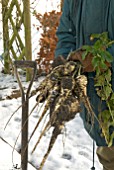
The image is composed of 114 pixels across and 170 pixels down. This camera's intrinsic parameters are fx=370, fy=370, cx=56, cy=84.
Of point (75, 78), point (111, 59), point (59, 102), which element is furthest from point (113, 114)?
point (59, 102)

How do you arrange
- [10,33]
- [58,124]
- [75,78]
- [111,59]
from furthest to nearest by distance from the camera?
[10,33] < [111,59] < [75,78] < [58,124]

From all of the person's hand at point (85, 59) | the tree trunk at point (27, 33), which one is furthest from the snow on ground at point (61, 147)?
the person's hand at point (85, 59)

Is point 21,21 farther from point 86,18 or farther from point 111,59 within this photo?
point 111,59

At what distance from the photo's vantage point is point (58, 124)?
1.11 m

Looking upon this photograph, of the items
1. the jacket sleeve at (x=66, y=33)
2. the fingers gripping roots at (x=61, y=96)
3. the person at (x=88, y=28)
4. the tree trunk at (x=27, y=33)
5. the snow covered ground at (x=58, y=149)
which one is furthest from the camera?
the tree trunk at (x=27, y=33)

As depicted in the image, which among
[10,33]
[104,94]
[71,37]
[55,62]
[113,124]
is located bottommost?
[113,124]

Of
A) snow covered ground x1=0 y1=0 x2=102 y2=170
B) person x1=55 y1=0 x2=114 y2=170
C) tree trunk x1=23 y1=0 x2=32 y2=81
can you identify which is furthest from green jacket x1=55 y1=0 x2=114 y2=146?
tree trunk x1=23 y1=0 x2=32 y2=81

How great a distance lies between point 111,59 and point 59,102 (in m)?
0.41

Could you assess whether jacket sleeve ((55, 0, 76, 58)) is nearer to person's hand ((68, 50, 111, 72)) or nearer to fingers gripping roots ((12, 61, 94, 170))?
person's hand ((68, 50, 111, 72))

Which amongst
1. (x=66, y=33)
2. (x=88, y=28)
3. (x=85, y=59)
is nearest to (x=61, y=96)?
(x=85, y=59)

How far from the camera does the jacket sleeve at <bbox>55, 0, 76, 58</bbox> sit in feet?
5.90

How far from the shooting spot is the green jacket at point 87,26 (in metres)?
1.63

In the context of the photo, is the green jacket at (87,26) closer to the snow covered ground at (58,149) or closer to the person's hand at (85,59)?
the person's hand at (85,59)

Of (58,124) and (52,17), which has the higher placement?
(52,17)
